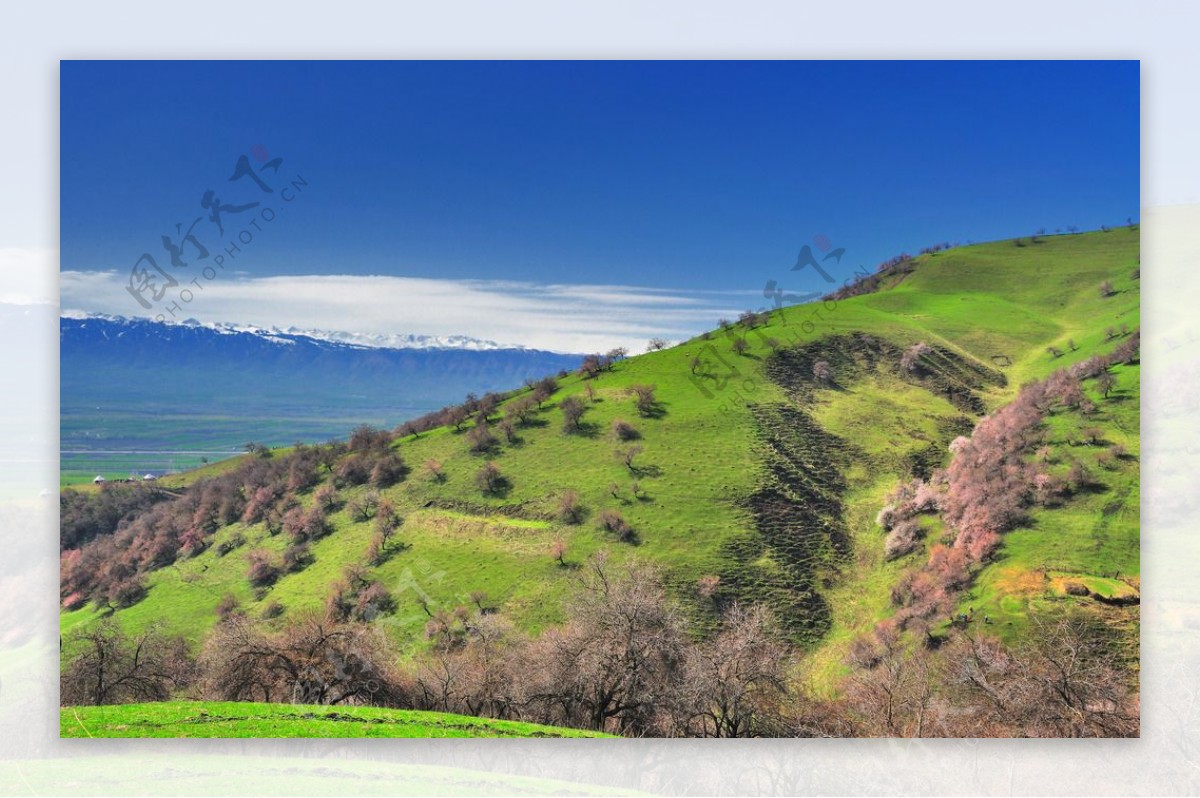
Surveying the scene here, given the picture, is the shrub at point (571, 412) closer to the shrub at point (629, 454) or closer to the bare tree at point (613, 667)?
the shrub at point (629, 454)

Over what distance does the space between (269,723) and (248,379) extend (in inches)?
796

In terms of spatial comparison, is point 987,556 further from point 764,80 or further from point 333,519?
point 333,519

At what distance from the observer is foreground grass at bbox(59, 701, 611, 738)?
2019cm

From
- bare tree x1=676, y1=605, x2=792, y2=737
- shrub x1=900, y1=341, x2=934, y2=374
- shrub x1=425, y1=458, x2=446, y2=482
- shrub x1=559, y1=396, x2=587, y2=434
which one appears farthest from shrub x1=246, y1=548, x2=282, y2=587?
shrub x1=900, y1=341, x2=934, y2=374

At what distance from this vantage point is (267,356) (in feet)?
114

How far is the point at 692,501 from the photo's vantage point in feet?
120

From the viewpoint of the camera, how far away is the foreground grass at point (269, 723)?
2019 centimetres

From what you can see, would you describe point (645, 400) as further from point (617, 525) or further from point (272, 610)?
point (272, 610)

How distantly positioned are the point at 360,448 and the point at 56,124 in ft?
80.2

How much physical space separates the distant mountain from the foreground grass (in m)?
7.42

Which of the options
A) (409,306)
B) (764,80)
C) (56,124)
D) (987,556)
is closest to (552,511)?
(409,306)

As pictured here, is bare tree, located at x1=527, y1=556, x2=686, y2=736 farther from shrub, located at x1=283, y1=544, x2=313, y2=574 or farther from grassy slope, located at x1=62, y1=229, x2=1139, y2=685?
shrub, located at x1=283, y1=544, x2=313, y2=574

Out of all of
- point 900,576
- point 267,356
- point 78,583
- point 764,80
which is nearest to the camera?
point 764,80

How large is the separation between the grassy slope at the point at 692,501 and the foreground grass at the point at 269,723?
6.79 meters
